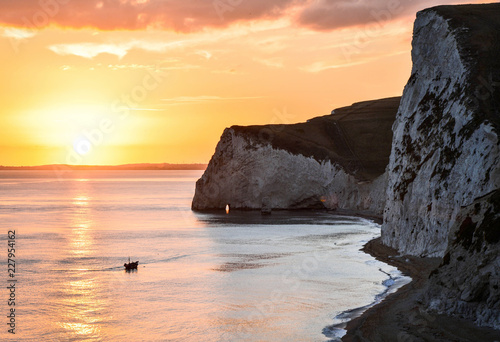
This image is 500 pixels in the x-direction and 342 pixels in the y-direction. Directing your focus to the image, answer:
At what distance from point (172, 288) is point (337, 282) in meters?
11.8

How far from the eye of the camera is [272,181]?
119 meters

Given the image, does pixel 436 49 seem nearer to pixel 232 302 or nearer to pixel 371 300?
pixel 371 300

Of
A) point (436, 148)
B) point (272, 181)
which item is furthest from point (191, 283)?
point (272, 181)

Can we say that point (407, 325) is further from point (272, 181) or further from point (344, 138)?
point (344, 138)

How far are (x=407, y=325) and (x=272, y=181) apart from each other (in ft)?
292

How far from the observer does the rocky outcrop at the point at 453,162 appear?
2970 cm

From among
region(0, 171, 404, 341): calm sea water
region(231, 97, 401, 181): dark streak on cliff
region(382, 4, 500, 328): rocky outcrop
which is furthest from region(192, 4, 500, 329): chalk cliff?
region(0, 171, 404, 341): calm sea water

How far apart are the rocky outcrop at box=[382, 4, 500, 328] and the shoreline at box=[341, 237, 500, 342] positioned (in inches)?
30.7

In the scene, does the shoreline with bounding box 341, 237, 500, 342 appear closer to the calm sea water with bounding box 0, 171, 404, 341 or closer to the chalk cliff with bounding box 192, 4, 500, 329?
the chalk cliff with bounding box 192, 4, 500, 329

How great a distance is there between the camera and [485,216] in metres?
31.3

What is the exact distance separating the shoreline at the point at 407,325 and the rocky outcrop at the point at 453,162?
780mm

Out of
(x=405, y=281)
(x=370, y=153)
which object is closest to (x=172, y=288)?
(x=405, y=281)

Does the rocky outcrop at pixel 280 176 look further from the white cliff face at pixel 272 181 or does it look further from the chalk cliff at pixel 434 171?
the chalk cliff at pixel 434 171

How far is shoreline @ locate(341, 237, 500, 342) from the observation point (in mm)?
27038
